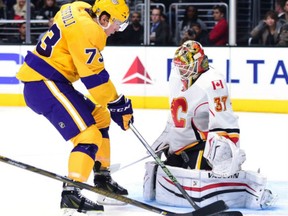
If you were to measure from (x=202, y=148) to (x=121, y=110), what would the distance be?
555 millimetres

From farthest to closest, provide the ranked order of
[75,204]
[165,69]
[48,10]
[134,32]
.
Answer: [48,10] → [134,32] → [165,69] → [75,204]

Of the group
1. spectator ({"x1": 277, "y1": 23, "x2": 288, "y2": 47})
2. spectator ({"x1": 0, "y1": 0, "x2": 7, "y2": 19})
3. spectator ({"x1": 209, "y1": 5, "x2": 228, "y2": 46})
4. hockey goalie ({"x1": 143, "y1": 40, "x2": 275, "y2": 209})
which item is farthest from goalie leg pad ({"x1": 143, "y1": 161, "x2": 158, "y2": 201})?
spectator ({"x1": 0, "y1": 0, "x2": 7, "y2": 19})

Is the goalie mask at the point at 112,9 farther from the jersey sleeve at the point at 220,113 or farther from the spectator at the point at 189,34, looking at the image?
the spectator at the point at 189,34

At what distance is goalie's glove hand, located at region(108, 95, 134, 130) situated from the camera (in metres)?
4.48

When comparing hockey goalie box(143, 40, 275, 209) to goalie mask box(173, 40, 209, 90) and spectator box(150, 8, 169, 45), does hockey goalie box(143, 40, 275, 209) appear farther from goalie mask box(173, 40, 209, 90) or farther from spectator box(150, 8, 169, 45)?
spectator box(150, 8, 169, 45)

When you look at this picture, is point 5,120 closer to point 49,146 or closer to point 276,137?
point 49,146

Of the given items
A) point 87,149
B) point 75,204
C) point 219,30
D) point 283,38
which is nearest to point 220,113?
point 87,149

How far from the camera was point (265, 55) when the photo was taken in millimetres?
9164


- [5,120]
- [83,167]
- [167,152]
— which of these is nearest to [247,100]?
[5,120]

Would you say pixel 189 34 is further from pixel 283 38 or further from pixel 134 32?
pixel 283 38

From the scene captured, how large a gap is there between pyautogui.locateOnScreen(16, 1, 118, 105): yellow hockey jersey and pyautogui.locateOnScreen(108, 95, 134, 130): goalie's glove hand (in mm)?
31

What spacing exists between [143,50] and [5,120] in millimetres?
1822

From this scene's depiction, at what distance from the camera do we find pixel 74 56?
4.39m

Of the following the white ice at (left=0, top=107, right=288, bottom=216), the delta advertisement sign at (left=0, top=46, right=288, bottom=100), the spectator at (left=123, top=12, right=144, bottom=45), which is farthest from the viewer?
the spectator at (left=123, top=12, right=144, bottom=45)
